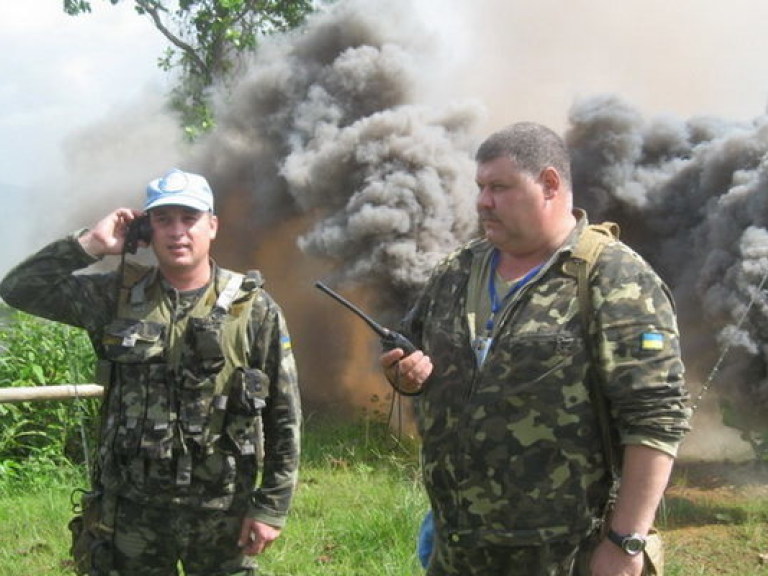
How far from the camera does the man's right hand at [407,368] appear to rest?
2480 millimetres

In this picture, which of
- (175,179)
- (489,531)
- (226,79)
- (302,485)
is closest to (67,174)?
(226,79)

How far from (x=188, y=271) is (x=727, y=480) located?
5791mm

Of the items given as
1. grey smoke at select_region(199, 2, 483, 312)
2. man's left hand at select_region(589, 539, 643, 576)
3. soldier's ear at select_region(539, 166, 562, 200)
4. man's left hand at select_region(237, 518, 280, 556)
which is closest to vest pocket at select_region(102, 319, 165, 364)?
man's left hand at select_region(237, 518, 280, 556)

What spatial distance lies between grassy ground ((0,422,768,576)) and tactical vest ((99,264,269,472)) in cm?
185

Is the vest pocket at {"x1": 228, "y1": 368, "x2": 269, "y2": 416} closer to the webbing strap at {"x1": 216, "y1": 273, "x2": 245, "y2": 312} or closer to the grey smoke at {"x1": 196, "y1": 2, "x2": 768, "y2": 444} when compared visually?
the webbing strap at {"x1": 216, "y1": 273, "x2": 245, "y2": 312}

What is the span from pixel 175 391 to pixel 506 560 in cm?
121

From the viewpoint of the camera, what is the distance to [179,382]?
295 centimetres

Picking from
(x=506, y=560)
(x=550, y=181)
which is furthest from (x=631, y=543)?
(x=550, y=181)

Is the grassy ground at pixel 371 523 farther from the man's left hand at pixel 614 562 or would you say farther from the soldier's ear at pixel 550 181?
the soldier's ear at pixel 550 181

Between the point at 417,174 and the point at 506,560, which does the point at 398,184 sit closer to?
the point at 417,174

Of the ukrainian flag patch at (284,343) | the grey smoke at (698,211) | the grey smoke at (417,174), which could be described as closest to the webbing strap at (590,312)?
the ukrainian flag patch at (284,343)

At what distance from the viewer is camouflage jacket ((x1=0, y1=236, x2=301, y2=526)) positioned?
9.57ft

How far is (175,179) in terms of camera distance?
9.91 feet

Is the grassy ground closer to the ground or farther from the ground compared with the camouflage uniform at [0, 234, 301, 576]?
closer to the ground
